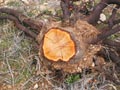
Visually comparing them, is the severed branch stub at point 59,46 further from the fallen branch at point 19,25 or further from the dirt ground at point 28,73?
the fallen branch at point 19,25

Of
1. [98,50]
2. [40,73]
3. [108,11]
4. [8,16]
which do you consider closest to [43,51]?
[40,73]

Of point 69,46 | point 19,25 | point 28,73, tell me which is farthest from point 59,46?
point 19,25

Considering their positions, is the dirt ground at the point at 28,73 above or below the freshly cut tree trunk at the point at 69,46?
below

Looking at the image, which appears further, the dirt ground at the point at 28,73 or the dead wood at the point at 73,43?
the dirt ground at the point at 28,73

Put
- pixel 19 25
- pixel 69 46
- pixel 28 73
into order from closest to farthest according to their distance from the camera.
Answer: pixel 69 46
pixel 28 73
pixel 19 25

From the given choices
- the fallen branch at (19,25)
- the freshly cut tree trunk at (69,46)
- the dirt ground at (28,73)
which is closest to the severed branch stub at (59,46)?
the freshly cut tree trunk at (69,46)

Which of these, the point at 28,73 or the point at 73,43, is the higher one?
the point at 73,43

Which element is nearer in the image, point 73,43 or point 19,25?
point 73,43

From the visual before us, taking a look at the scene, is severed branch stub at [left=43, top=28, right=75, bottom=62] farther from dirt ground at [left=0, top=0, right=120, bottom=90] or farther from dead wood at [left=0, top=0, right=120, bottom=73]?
dirt ground at [left=0, top=0, right=120, bottom=90]

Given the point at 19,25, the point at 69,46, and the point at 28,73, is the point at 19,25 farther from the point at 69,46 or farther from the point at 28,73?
the point at 69,46

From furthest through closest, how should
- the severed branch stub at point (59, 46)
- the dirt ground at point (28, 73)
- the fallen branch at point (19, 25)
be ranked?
the fallen branch at point (19, 25)
the dirt ground at point (28, 73)
the severed branch stub at point (59, 46)
